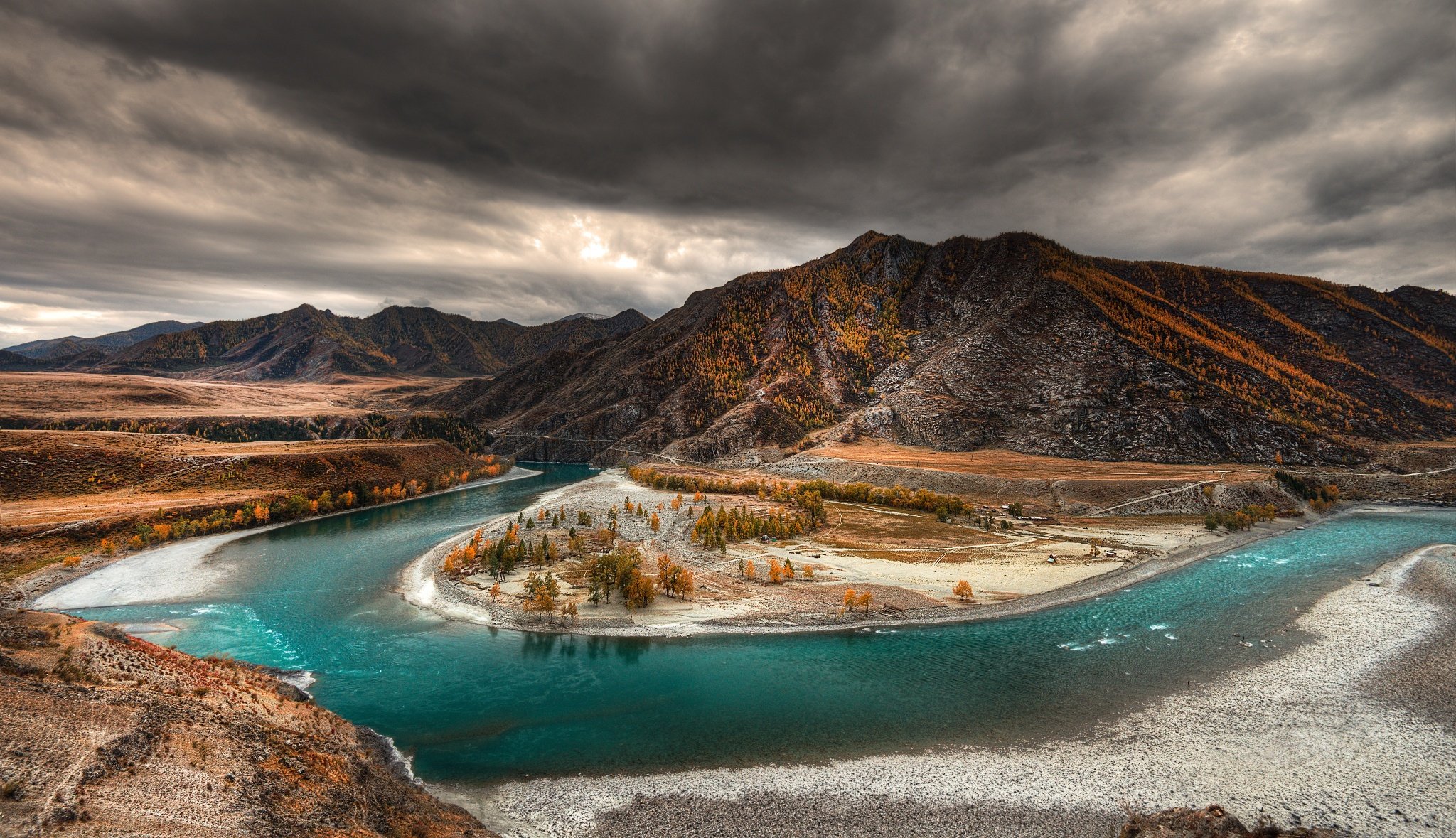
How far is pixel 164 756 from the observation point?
23.9 m

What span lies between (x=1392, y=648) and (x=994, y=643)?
3514cm

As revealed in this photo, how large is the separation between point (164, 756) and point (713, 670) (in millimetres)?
35968

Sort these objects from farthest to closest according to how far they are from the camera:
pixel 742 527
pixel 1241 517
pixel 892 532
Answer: pixel 1241 517 < pixel 892 532 < pixel 742 527

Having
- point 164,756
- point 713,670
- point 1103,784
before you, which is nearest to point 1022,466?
point 713,670

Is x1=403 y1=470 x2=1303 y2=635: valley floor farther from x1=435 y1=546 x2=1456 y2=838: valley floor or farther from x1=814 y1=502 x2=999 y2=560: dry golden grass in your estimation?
x1=435 y1=546 x2=1456 y2=838: valley floor

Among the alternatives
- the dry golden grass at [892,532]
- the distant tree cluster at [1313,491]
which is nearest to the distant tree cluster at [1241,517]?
the distant tree cluster at [1313,491]

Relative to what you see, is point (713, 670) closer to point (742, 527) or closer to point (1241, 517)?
point (742, 527)

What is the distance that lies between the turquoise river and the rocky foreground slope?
7332 millimetres

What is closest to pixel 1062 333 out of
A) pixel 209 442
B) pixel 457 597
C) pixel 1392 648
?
pixel 1392 648

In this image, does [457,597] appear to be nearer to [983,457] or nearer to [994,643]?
[994,643]

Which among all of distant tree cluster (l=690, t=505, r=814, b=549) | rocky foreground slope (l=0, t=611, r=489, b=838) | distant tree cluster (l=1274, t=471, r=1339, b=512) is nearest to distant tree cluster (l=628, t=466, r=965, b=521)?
distant tree cluster (l=690, t=505, r=814, b=549)

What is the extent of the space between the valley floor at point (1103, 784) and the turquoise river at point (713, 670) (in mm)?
2204

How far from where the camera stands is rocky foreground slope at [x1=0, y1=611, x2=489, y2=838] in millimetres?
20109

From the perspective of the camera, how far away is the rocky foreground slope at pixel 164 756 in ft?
66.0
